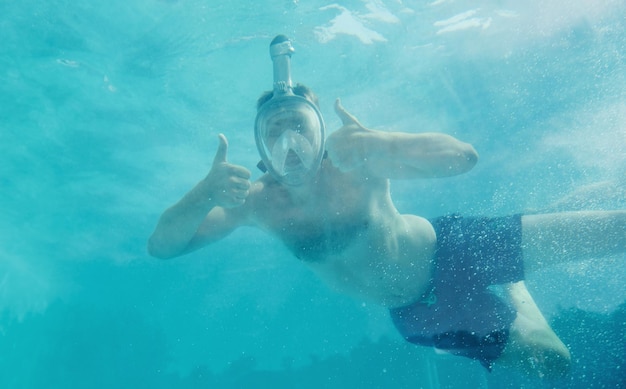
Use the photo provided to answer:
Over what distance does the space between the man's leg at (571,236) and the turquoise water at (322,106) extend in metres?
1.35

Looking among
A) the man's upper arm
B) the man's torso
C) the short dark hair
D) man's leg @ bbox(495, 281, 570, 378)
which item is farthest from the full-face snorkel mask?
man's leg @ bbox(495, 281, 570, 378)

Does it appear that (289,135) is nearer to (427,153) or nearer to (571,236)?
(427,153)

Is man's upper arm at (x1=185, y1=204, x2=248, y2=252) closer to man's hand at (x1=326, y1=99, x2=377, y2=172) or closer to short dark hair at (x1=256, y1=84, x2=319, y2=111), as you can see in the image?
short dark hair at (x1=256, y1=84, x2=319, y2=111)

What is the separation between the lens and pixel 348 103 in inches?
468

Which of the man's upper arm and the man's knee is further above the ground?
the man's upper arm

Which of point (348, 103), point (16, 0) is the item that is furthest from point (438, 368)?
point (16, 0)

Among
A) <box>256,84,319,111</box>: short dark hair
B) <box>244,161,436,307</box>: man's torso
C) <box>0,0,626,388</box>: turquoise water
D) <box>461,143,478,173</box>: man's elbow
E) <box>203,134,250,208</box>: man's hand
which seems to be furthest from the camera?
<box>0,0,626,388</box>: turquoise water

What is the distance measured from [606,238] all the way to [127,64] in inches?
404

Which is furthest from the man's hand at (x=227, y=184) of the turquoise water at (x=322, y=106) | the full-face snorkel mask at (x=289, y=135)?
the turquoise water at (x=322, y=106)

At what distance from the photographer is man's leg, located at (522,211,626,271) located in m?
3.73

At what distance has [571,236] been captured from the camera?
3859mm

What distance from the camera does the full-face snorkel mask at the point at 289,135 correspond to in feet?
11.6

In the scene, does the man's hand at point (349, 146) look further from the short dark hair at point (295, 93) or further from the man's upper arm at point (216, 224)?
the man's upper arm at point (216, 224)

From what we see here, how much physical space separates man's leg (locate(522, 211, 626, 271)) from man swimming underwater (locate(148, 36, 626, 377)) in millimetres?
11
